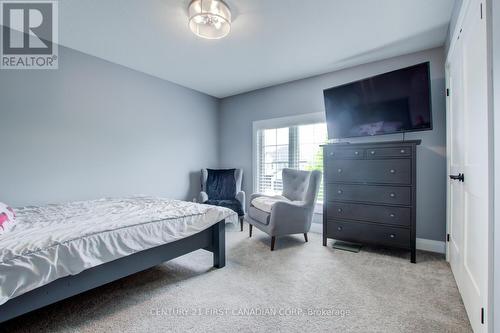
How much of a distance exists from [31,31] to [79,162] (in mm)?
1481

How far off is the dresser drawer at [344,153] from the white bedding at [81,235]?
1.50 meters

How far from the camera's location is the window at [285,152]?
387 centimetres

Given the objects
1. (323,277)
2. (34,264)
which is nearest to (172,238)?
(34,264)

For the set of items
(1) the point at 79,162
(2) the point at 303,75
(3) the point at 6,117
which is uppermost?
(2) the point at 303,75

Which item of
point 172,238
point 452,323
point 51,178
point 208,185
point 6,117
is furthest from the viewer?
point 208,185

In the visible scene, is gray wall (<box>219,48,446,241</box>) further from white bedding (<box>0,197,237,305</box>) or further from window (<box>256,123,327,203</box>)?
white bedding (<box>0,197,237,305</box>)

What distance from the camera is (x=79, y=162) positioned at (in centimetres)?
299

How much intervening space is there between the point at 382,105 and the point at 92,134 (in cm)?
365

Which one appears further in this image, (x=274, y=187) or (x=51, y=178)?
(x=274, y=187)

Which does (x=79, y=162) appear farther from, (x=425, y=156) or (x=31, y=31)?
(x=425, y=156)

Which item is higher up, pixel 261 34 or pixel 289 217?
pixel 261 34

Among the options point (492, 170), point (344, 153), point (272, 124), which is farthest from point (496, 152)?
point (272, 124)

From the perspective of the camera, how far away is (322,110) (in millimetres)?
3709

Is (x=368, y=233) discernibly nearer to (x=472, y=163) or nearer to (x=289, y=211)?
(x=289, y=211)
